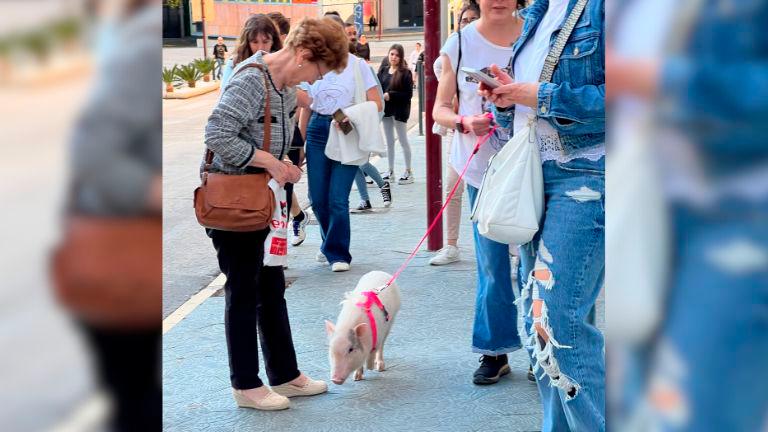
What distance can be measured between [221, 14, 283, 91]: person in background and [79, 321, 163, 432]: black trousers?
5.02 metres

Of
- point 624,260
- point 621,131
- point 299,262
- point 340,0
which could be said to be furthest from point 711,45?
point 340,0

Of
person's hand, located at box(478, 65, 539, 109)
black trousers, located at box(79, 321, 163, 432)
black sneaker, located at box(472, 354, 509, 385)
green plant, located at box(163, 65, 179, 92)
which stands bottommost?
black sneaker, located at box(472, 354, 509, 385)

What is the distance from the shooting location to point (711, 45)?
3.25 ft

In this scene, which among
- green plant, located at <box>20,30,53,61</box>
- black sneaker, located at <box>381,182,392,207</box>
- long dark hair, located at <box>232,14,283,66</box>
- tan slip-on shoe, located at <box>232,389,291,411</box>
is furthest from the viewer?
black sneaker, located at <box>381,182,392,207</box>

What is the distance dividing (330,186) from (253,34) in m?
1.89

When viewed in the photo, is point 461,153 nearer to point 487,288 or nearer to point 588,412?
point 487,288

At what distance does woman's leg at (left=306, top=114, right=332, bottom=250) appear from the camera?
7816 millimetres

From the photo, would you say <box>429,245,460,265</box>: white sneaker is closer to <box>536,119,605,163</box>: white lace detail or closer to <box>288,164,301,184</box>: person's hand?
<box>288,164,301,184</box>: person's hand

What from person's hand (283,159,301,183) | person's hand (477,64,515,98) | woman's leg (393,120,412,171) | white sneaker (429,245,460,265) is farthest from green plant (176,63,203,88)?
person's hand (477,64,515,98)

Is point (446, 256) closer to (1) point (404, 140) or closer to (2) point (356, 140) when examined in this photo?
(2) point (356, 140)

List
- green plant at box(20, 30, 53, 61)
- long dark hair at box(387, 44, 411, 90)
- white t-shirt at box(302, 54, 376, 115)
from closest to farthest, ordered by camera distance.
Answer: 1. green plant at box(20, 30, 53, 61)
2. white t-shirt at box(302, 54, 376, 115)
3. long dark hair at box(387, 44, 411, 90)

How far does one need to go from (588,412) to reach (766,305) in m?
2.39

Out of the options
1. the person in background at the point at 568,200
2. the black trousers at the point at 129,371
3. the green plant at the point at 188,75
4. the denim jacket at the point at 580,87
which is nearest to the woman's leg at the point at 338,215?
the person in background at the point at 568,200

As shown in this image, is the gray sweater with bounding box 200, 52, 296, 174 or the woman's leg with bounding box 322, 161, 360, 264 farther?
the woman's leg with bounding box 322, 161, 360, 264
